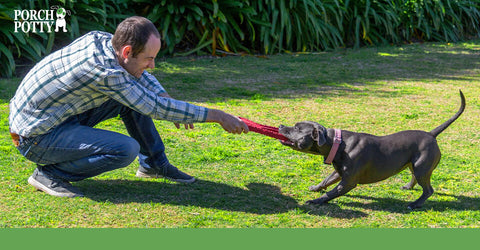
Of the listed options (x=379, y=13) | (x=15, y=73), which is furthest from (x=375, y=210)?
(x=379, y=13)

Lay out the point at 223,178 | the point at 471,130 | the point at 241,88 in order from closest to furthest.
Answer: the point at 223,178
the point at 471,130
the point at 241,88

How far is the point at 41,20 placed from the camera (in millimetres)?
8133

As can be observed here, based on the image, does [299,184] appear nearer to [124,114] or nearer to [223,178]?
[223,178]

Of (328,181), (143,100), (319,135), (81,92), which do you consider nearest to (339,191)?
(328,181)

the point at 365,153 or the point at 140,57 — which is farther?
the point at 365,153

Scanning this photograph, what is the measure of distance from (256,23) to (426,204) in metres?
6.54

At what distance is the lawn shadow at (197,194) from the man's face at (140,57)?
3.11 ft

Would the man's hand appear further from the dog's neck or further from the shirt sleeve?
the dog's neck

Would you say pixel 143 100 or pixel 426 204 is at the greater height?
pixel 143 100

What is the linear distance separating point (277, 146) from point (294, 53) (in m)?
5.29

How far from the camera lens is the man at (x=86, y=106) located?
3.49m

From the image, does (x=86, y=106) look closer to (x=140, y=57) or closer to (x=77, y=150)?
(x=77, y=150)

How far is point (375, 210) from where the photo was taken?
12.8 feet

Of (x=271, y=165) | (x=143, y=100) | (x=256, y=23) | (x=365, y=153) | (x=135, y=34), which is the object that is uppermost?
(x=135, y=34)
